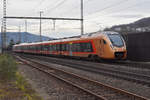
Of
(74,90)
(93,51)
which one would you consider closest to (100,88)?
(74,90)

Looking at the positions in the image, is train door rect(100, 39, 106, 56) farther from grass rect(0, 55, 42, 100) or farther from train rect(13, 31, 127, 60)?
grass rect(0, 55, 42, 100)

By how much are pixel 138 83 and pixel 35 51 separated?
3941 centimetres

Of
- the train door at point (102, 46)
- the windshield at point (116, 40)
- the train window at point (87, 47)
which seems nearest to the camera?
the windshield at point (116, 40)

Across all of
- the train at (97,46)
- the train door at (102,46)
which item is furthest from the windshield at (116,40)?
the train door at (102,46)

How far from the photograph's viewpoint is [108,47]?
20906 millimetres

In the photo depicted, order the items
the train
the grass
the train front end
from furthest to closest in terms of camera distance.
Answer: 1. the train
2. the train front end
3. the grass

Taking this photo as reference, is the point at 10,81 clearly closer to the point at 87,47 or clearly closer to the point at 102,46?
the point at 102,46

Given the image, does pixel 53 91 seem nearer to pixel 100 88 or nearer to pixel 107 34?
pixel 100 88

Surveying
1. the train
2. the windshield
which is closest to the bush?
the train

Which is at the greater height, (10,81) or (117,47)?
(117,47)

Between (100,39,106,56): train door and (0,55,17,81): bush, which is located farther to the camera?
(100,39,106,56): train door

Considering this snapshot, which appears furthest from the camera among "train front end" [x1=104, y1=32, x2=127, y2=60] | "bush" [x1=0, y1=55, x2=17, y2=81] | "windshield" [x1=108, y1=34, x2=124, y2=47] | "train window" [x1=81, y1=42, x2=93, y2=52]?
"train window" [x1=81, y1=42, x2=93, y2=52]

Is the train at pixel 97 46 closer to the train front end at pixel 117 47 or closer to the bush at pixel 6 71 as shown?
the train front end at pixel 117 47

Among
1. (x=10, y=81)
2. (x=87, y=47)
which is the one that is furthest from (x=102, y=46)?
(x=10, y=81)
